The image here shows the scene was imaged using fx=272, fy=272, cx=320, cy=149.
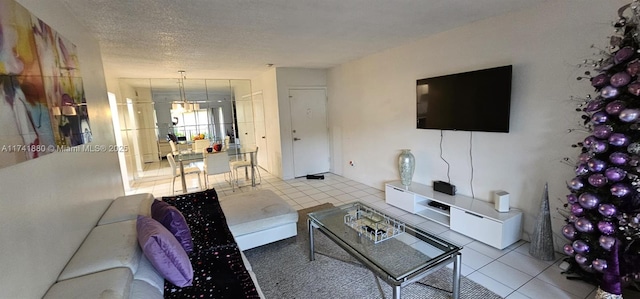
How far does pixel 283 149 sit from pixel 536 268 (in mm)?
4275


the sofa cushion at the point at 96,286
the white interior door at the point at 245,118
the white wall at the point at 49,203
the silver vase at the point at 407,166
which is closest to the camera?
the white wall at the point at 49,203

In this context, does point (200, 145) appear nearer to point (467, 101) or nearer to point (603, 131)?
point (467, 101)

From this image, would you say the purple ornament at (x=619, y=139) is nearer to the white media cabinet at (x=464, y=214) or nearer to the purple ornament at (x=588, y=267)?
the purple ornament at (x=588, y=267)

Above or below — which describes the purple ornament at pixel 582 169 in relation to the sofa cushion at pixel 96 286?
above

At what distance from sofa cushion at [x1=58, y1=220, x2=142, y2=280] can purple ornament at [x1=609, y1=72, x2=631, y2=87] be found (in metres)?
3.05

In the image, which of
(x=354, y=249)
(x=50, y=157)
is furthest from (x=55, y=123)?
(x=354, y=249)

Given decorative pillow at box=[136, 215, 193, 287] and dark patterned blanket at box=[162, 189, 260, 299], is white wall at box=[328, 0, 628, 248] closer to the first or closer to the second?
dark patterned blanket at box=[162, 189, 260, 299]

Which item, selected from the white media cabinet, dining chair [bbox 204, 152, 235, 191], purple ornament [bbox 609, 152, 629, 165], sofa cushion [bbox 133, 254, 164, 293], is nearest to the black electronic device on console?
the white media cabinet

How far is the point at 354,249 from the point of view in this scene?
200 centimetres

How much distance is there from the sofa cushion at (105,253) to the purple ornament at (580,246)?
288cm

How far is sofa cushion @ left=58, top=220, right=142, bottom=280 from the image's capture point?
141cm

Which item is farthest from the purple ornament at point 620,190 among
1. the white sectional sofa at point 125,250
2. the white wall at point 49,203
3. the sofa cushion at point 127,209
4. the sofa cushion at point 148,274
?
the sofa cushion at point 127,209

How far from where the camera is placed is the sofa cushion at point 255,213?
260 centimetres

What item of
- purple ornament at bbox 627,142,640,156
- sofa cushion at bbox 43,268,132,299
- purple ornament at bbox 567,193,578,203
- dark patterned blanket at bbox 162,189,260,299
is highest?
purple ornament at bbox 627,142,640,156
